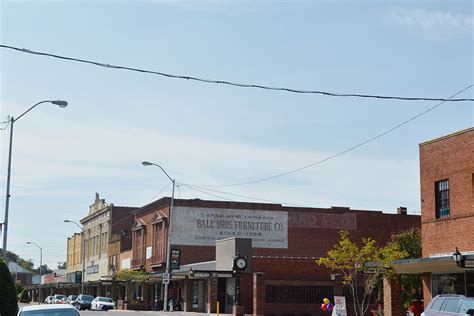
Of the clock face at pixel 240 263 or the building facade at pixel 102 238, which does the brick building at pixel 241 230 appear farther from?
the clock face at pixel 240 263

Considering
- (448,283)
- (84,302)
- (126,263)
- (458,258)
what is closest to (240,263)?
(448,283)

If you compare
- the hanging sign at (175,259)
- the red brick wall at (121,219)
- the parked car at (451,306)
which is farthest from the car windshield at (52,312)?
the red brick wall at (121,219)

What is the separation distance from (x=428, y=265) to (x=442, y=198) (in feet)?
13.2

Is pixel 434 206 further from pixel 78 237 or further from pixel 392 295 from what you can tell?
pixel 78 237

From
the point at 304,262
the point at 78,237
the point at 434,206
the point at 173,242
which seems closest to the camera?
the point at 434,206

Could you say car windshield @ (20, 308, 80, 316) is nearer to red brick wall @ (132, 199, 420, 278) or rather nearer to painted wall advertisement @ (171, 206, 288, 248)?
red brick wall @ (132, 199, 420, 278)

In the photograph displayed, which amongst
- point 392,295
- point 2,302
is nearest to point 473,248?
point 392,295

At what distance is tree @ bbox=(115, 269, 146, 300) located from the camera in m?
69.1

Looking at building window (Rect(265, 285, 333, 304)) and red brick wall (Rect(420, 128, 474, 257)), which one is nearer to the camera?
red brick wall (Rect(420, 128, 474, 257))

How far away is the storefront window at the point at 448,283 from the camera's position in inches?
1265

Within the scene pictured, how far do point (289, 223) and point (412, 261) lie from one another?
38.6m

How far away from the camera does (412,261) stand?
30875mm

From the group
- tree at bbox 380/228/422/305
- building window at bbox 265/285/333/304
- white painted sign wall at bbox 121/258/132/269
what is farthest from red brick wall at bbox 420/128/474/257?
white painted sign wall at bbox 121/258/132/269

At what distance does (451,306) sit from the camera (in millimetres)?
23250
